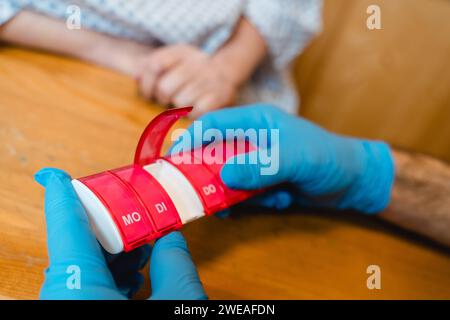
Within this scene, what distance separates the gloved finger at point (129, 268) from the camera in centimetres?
38

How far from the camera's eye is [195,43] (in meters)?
0.73

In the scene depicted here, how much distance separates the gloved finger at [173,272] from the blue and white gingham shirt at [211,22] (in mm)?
434

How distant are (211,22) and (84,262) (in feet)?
1.70

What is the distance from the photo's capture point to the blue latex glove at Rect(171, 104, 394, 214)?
48 cm

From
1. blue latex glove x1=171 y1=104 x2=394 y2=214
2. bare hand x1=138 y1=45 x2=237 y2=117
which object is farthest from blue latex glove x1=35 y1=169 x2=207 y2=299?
bare hand x1=138 y1=45 x2=237 y2=117

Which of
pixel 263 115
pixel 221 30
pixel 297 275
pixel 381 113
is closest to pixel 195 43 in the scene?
pixel 221 30

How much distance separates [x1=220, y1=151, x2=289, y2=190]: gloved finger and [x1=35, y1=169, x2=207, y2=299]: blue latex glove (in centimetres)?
8

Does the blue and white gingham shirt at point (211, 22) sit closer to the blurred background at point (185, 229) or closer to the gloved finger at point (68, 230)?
the blurred background at point (185, 229)

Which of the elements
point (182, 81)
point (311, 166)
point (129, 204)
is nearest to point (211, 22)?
point (182, 81)

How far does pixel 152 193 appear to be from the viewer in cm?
36

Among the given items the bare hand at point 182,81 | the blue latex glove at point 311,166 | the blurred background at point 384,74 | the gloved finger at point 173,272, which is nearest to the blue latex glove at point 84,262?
the gloved finger at point 173,272

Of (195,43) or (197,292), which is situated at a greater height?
(195,43)

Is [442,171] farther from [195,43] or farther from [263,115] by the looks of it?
[195,43]

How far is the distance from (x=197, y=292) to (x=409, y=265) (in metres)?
0.33
